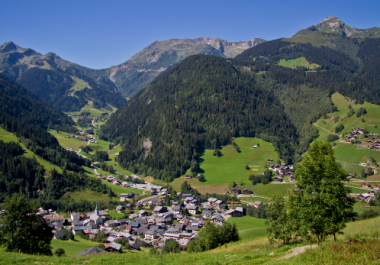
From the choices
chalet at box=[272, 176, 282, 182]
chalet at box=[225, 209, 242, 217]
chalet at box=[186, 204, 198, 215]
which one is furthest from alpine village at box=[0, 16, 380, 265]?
chalet at box=[272, 176, 282, 182]

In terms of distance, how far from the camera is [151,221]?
91125 mm

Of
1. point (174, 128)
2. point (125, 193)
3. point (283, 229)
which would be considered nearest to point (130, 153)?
point (174, 128)

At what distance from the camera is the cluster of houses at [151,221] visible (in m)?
75.2

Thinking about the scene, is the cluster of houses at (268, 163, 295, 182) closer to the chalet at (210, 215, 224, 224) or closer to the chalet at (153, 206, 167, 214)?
the chalet at (210, 215, 224, 224)

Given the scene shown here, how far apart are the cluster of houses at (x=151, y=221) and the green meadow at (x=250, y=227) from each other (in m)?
5.27

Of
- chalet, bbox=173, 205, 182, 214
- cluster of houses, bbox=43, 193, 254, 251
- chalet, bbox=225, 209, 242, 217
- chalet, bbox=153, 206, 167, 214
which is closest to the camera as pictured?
cluster of houses, bbox=43, 193, 254, 251

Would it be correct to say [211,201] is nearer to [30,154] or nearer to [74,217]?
[74,217]

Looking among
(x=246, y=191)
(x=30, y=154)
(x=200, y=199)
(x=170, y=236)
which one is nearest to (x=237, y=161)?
(x=246, y=191)

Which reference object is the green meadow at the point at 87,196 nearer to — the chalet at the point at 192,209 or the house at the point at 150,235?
the chalet at the point at 192,209

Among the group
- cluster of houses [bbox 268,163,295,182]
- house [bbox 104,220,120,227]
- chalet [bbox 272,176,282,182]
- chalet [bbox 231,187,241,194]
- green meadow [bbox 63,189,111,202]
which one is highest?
cluster of houses [bbox 268,163,295,182]

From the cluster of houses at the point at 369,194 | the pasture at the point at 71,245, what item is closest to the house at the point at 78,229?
the pasture at the point at 71,245

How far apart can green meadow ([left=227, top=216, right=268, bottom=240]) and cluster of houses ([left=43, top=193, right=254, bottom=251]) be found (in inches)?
208

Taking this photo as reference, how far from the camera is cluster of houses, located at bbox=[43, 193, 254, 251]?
7525 cm

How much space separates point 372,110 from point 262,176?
4766 inches
